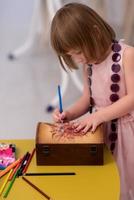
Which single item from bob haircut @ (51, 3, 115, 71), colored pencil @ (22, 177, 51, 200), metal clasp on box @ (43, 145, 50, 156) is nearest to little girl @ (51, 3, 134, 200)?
bob haircut @ (51, 3, 115, 71)

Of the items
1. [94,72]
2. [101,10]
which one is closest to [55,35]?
[94,72]

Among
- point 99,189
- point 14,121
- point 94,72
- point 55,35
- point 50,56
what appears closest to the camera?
point 99,189

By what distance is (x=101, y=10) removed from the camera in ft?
9.31

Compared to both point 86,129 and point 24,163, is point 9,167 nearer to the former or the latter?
point 24,163

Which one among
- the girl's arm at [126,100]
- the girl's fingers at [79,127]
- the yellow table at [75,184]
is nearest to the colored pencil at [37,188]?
the yellow table at [75,184]

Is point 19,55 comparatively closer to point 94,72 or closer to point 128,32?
point 128,32

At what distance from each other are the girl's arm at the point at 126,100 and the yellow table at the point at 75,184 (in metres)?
0.22

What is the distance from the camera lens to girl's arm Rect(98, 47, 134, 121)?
1211 millimetres

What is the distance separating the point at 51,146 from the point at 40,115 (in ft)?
4.64

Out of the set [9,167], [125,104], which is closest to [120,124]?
[125,104]

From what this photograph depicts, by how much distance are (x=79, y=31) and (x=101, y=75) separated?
0.21 meters

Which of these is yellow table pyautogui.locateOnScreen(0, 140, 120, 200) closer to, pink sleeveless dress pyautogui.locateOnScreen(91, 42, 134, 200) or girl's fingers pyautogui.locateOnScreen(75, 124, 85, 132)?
girl's fingers pyautogui.locateOnScreen(75, 124, 85, 132)

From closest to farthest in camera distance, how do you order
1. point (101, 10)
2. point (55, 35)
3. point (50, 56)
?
1. point (55, 35)
2. point (101, 10)
3. point (50, 56)

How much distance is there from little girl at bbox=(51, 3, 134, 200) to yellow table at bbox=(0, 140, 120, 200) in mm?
140
